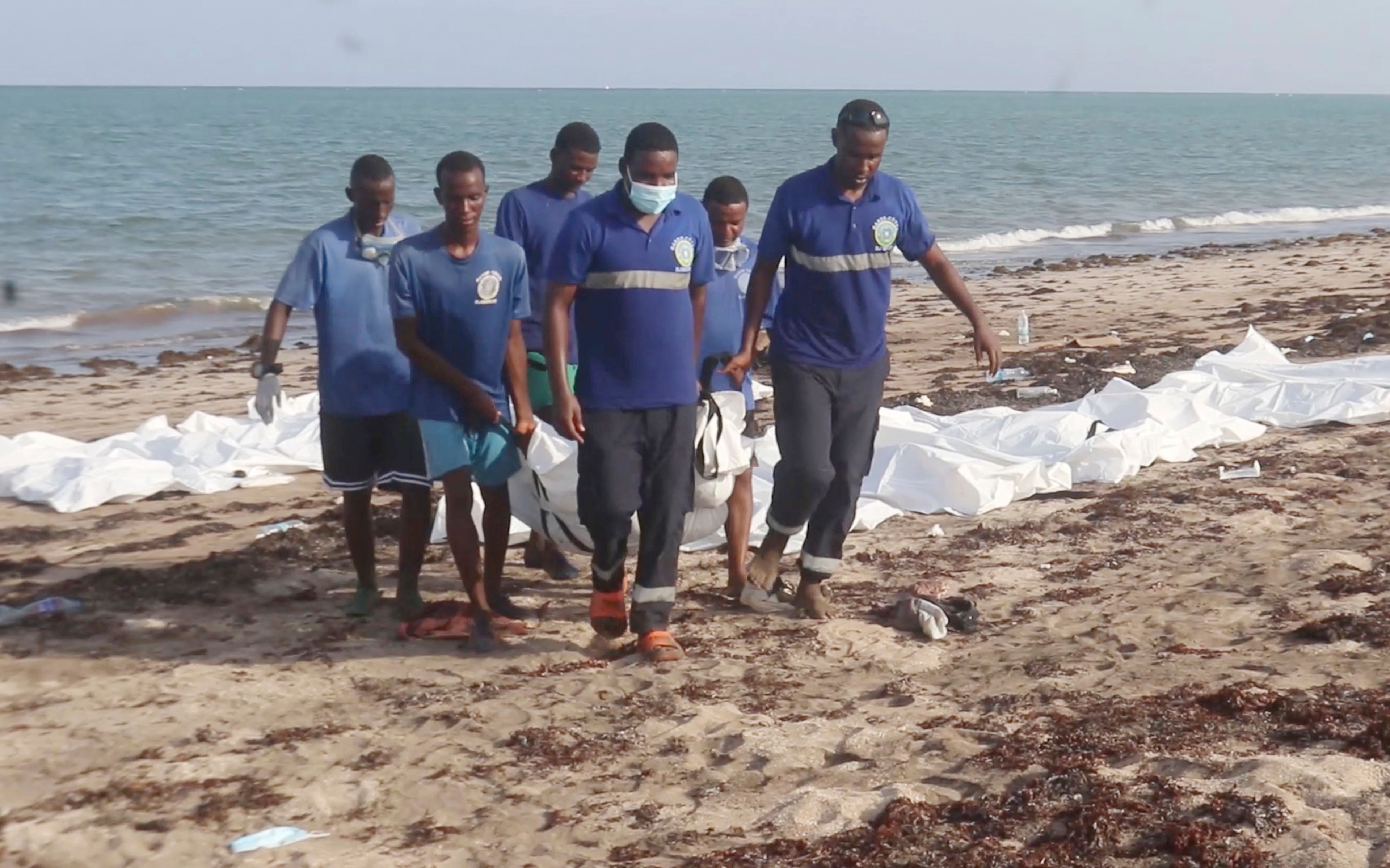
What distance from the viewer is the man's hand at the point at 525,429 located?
18.5 ft

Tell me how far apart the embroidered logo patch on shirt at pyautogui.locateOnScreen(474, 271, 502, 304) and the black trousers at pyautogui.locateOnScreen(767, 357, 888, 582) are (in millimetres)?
1102

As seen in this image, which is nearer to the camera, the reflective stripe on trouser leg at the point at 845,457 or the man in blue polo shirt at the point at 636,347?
the man in blue polo shirt at the point at 636,347

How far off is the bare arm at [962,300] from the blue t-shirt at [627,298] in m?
0.56

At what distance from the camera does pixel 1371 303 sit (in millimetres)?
14188

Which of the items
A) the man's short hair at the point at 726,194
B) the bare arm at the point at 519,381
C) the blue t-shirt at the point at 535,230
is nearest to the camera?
the bare arm at the point at 519,381

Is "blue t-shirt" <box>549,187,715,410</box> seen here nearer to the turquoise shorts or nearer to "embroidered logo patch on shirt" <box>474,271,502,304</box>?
"embroidered logo patch on shirt" <box>474,271,502,304</box>

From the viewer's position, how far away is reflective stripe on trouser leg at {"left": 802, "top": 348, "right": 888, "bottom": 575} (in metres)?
5.85

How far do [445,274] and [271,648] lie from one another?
164 centimetres

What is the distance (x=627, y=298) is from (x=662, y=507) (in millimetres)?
768

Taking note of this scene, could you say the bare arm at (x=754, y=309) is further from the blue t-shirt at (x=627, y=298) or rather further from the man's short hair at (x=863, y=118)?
the man's short hair at (x=863, y=118)

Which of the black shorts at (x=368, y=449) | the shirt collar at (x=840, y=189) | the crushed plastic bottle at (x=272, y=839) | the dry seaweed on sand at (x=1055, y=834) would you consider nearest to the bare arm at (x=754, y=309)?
the shirt collar at (x=840, y=189)

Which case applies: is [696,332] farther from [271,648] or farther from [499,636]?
[271,648]

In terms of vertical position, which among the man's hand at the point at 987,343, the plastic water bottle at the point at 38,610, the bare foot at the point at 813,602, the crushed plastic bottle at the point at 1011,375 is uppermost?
the man's hand at the point at 987,343

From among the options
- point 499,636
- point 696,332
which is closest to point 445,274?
point 696,332
